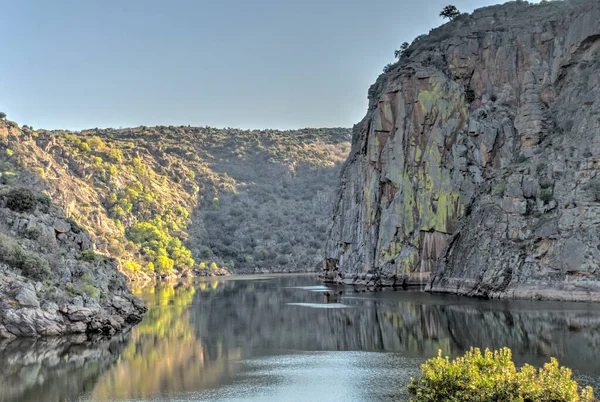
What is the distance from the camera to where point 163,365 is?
31969 millimetres

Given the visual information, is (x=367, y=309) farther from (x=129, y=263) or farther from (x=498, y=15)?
(x=129, y=263)

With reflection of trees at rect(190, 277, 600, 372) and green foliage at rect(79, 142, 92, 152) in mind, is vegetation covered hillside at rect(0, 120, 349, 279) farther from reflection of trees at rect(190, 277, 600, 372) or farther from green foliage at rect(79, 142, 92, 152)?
reflection of trees at rect(190, 277, 600, 372)

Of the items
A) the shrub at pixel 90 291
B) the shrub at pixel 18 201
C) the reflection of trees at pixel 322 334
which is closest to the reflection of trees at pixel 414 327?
the reflection of trees at pixel 322 334

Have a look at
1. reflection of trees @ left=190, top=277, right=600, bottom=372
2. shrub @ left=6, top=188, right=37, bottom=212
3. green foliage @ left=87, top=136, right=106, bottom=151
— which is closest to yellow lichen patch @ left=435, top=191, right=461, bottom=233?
reflection of trees @ left=190, top=277, right=600, bottom=372

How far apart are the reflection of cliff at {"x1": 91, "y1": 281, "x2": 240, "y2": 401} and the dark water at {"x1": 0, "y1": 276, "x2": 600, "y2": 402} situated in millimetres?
58

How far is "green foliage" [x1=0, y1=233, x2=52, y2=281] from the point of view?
43.5 m

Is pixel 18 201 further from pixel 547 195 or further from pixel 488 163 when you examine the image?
pixel 488 163

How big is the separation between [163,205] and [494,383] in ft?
456

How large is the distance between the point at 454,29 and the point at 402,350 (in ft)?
240

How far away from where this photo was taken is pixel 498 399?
16203 mm

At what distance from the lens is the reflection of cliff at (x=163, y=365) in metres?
26.5

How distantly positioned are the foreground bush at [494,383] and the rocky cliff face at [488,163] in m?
40.2

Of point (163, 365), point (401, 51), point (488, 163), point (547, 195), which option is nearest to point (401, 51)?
point (401, 51)

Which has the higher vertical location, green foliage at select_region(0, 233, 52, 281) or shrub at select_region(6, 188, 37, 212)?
shrub at select_region(6, 188, 37, 212)
